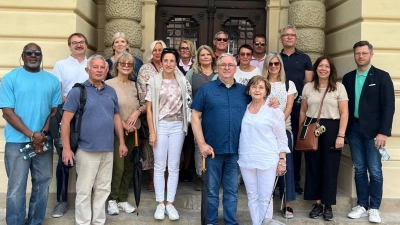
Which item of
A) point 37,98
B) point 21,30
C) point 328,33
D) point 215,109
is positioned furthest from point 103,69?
point 328,33

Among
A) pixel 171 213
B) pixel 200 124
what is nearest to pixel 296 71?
pixel 200 124

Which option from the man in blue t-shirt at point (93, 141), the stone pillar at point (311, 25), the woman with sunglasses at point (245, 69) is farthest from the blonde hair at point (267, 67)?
the stone pillar at point (311, 25)

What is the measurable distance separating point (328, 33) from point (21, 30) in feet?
16.3

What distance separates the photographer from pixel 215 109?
4473mm

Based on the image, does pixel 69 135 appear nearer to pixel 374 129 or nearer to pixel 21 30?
pixel 21 30

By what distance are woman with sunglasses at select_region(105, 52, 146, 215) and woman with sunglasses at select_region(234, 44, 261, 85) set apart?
1283 millimetres

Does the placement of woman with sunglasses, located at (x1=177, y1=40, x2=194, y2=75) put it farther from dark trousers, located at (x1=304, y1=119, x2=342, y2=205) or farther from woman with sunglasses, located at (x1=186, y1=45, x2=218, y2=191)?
dark trousers, located at (x1=304, y1=119, x2=342, y2=205)

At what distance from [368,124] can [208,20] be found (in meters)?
3.78

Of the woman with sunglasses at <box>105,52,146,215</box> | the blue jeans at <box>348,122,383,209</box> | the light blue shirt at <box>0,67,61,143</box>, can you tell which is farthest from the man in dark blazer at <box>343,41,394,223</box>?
the light blue shirt at <box>0,67,61,143</box>

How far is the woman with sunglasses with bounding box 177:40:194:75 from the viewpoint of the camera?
18.6 feet

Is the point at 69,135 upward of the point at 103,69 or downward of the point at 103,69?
downward

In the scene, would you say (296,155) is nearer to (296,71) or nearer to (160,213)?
(296,71)

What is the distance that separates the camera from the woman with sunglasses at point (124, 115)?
16.1ft

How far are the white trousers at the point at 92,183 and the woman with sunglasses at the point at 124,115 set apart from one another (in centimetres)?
35
